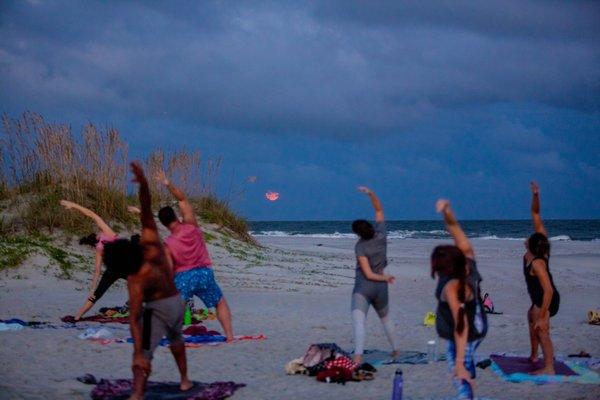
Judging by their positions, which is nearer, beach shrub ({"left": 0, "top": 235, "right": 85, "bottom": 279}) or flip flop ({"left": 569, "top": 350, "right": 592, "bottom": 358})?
flip flop ({"left": 569, "top": 350, "right": 592, "bottom": 358})

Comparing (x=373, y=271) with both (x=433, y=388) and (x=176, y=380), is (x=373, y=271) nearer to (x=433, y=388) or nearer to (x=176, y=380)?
(x=433, y=388)

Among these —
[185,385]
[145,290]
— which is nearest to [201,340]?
[185,385]

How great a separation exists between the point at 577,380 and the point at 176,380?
407 centimetres

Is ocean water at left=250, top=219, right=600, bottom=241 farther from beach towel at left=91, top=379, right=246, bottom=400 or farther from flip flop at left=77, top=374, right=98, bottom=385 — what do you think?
beach towel at left=91, top=379, right=246, bottom=400

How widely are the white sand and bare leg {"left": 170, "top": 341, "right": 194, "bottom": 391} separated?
489 mm

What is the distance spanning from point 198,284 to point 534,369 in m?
3.98

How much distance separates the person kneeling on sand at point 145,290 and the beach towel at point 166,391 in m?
0.47

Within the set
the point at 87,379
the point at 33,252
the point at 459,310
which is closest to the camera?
the point at 459,310

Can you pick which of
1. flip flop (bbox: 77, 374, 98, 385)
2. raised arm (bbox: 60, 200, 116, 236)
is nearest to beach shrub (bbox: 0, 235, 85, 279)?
raised arm (bbox: 60, 200, 116, 236)

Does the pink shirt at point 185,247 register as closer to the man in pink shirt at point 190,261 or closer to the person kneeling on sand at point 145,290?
the man in pink shirt at point 190,261

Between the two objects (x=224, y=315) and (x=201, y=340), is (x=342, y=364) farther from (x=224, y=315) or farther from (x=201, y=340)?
(x=201, y=340)

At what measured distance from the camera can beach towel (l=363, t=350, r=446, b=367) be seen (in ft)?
26.6

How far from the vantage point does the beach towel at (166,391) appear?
6.27 m

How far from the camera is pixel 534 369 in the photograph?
25.3ft
